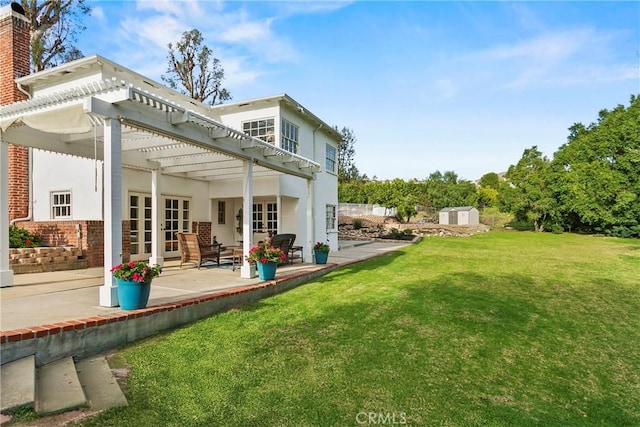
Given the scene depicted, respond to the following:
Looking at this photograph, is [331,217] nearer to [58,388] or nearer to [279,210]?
[279,210]

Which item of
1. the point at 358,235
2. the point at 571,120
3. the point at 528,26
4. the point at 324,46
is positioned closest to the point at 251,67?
the point at 324,46

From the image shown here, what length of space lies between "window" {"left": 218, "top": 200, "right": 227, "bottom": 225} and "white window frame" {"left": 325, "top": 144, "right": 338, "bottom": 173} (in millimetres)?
4510

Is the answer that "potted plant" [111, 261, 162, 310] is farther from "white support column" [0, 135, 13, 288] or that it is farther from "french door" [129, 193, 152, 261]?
"french door" [129, 193, 152, 261]

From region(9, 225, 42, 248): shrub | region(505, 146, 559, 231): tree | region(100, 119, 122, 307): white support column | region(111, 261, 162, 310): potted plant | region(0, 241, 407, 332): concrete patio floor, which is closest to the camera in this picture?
region(0, 241, 407, 332): concrete patio floor

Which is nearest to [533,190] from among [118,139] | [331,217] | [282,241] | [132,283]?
[331,217]

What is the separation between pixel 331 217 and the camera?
15.1m

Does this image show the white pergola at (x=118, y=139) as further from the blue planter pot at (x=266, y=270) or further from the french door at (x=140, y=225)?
the french door at (x=140, y=225)

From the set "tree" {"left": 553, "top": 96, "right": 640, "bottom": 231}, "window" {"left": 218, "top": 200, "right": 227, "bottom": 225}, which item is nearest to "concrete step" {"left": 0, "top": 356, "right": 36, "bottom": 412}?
"window" {"left": 218, "top": 200, "right": 227, "bottom": 225}

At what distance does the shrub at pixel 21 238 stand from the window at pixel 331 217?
9561 mm

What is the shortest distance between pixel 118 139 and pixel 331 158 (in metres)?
11.2

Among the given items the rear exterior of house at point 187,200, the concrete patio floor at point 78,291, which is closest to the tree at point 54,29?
the rear exterior of house at point 187,200

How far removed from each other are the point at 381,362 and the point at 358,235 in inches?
764

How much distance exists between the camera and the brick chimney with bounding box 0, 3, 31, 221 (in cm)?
976

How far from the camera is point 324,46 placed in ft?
35.6
